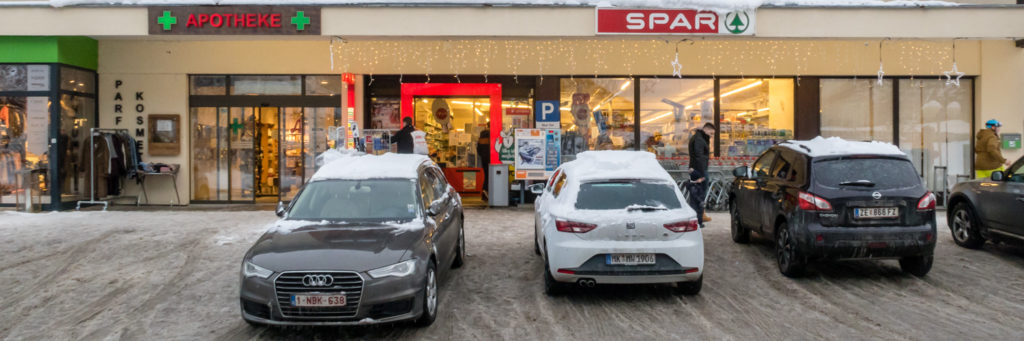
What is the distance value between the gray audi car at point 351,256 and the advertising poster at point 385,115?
7.78m

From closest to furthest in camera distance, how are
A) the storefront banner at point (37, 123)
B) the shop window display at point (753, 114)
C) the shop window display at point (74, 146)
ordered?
1. the storefront banner at point (37, 123)
2. the shop window display at point (74, 146)
3. the shop window display at point (753, 114)

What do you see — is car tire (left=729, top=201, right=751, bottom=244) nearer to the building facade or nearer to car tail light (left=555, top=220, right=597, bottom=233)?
car tail light (left=555, top=220, right=597, bottom=233)

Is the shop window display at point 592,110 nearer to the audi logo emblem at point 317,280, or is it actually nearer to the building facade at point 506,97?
the building facade at point 506,97

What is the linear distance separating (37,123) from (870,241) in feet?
47.6

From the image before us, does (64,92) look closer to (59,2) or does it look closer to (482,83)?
(59,2)

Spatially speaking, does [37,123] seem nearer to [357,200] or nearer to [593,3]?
[357,200]

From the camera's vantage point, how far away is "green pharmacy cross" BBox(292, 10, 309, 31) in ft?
38.0

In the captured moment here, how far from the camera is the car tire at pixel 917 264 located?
748cm

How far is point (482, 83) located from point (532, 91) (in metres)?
1.12

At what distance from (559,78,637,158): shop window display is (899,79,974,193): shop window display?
6076 millimetres

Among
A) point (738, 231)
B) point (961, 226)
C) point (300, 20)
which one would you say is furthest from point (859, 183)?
point (300, 20)

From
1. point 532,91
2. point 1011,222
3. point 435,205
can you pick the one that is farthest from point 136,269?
point 1011,222

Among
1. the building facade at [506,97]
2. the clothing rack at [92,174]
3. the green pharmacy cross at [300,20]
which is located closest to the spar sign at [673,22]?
the building facade at [506,97]

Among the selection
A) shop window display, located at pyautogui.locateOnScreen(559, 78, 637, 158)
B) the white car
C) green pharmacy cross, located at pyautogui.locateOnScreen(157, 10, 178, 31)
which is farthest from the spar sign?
green pharmacy cross, located at pyautogui.locateOnScreen(157, 10, 178, 31)
